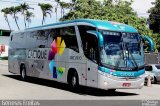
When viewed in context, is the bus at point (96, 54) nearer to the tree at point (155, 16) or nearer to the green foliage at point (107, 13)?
the green foliage at point (107, 13)

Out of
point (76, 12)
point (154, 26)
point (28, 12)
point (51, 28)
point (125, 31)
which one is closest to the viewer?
point (125, 31)

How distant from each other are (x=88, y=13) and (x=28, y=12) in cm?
→ 5467

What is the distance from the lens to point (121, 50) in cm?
1816

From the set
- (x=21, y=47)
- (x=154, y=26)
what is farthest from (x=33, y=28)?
(x=154, y=26)

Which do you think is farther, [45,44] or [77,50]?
[45,44]

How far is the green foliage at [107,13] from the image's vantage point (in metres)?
50.5

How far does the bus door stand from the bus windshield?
1.35 ft

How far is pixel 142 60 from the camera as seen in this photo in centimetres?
1884

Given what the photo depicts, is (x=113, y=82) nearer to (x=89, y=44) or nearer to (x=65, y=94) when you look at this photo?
(x=89, y=44)

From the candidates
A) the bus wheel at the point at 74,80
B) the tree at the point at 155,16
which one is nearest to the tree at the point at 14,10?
the tree at the point at 155,16

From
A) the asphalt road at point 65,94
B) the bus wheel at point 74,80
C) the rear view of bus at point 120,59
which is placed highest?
the rear view of bus at point 120,59

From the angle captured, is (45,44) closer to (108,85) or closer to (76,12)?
(108,85)

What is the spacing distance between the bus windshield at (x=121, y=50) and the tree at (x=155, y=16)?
49.0 m

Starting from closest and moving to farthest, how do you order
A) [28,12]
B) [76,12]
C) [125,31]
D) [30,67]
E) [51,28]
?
[125,31]
[51,28]
[30,67]
[76,12]
[28,12]
